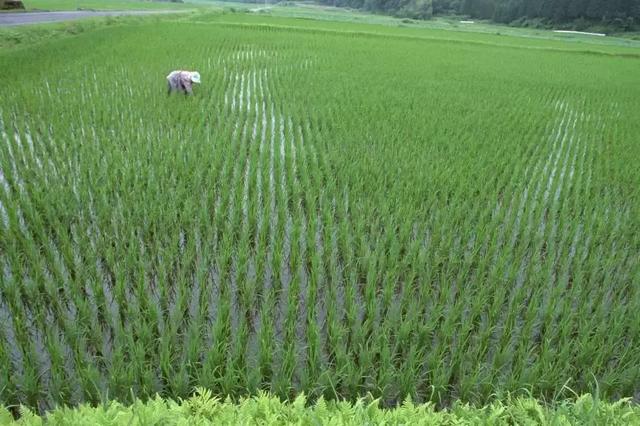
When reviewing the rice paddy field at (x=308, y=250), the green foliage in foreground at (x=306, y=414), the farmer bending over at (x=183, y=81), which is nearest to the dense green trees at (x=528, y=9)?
the rice paddy field at (x=308, y=250)

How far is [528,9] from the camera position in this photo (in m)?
36.8

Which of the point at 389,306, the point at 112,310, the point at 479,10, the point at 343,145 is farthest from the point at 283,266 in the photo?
the point at 479,10

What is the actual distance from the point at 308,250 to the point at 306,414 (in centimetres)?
166

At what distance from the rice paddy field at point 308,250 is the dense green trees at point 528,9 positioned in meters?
32.2

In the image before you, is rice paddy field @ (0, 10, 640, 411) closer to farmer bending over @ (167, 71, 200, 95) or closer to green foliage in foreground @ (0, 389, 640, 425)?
green foliage in foreground @ (0, 389, 640, 425)

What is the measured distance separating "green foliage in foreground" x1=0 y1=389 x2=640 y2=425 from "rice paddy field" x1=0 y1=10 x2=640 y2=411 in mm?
132

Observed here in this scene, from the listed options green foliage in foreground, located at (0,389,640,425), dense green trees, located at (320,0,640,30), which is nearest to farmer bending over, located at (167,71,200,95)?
green foliage in foreground, located at (0,389,640,425)

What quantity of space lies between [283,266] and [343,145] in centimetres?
250

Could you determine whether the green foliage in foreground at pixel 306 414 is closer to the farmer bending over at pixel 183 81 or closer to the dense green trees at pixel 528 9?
the farmer bending over at pixel 183 81

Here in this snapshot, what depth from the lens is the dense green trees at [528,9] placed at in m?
31.3

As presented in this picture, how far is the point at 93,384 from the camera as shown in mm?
1833

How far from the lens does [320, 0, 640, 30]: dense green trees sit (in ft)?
103

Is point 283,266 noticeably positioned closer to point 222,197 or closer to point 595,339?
point 222,197

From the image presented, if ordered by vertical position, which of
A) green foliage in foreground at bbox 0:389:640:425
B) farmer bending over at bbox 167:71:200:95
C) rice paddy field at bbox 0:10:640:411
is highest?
farmer bending over at bbox 167:71:200:95
